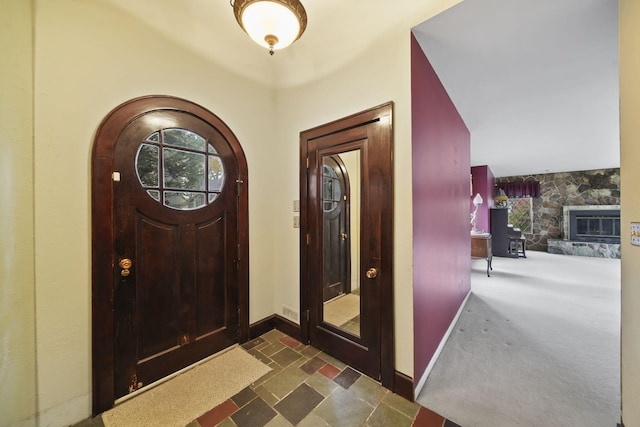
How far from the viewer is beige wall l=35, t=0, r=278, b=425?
1312 millimetres

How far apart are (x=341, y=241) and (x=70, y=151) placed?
195cm

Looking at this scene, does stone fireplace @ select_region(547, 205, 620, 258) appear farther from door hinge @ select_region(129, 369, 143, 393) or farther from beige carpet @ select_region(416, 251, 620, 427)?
door hinge @ select_region(129, 369, 143, 393)

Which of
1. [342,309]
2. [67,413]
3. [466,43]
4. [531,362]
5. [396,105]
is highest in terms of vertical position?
[466,43]

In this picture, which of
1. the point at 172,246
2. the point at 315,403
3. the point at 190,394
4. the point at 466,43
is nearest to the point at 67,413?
the point at 190,394

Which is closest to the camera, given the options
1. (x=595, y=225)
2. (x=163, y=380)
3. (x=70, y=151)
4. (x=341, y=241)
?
(x=70, y=151)

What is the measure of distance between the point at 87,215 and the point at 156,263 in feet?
1.66

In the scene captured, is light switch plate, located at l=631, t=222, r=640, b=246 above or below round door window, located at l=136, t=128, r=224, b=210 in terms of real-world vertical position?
below

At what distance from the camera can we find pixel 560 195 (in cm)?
756

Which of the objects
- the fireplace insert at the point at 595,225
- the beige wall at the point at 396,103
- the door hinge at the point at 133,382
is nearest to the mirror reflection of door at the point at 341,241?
the beige wall at the point at 396,103

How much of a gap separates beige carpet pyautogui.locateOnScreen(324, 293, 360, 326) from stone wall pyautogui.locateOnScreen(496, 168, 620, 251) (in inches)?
361

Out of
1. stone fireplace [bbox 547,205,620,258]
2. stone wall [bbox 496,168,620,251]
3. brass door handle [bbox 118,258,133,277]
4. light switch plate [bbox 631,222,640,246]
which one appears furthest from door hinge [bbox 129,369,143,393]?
stone wall [bbox 496,168,620,251]

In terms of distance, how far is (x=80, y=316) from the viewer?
4.64ft

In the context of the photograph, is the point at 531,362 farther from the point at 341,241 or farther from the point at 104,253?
the point at 104,253

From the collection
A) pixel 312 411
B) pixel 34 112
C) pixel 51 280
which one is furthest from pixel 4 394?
pixel 312 411
